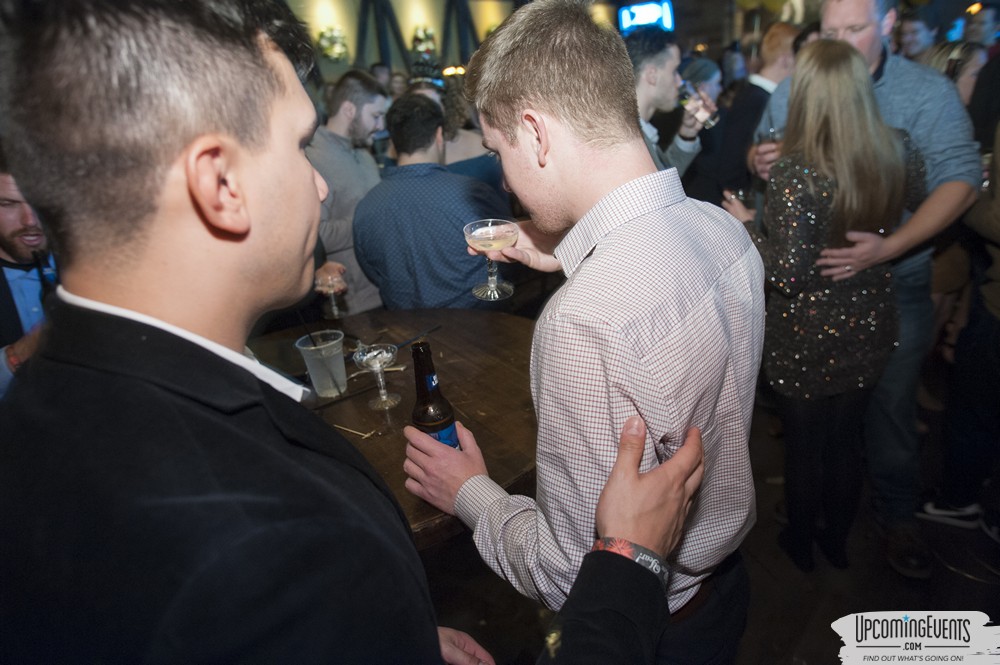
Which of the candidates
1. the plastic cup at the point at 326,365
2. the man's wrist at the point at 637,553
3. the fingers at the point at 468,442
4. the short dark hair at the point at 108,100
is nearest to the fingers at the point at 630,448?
the man's wrist at the point at 637,553

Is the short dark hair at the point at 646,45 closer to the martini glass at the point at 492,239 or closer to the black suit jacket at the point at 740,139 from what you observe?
the black suit jacket at the point at 740,139

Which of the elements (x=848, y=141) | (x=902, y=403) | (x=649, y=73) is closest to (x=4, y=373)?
(x=848, y=141)

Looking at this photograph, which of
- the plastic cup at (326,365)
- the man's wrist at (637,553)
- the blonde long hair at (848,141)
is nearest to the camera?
the man's wrist at (637,553)

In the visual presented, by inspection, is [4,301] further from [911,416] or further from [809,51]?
[911,416]

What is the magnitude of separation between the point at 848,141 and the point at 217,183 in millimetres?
2100

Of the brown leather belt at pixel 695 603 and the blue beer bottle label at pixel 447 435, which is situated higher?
the blue beer bottle label at pixel 447 435

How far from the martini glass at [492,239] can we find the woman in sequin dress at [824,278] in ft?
3.26

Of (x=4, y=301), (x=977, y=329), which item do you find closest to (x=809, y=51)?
(x=977, y=329)

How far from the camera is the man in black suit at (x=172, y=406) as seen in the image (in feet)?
1.98

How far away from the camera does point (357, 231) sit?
318cm

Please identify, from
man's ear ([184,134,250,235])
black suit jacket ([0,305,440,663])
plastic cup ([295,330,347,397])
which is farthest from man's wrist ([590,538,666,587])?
plastic cup ([295,330,347,397])

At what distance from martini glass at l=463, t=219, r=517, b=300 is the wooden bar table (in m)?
0.22

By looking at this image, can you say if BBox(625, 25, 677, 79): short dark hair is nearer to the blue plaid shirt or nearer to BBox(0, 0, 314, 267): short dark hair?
the blue plaid shirt

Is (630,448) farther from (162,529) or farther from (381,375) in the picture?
(381,375)
